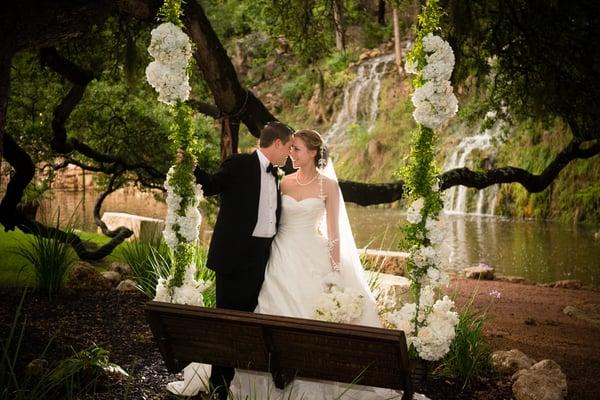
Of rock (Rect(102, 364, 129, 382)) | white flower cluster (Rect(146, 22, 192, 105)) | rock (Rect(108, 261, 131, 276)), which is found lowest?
rock (Rect(102, 364, 129, 382))

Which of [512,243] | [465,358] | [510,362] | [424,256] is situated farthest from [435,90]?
[512,243]

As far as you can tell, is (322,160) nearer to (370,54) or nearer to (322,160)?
(322,160)

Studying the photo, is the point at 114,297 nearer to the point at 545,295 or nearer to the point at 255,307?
the point at 255,307

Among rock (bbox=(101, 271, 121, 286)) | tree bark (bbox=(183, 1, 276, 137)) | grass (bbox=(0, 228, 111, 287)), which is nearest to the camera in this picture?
tree bark (bbox=(183, 1, 276, 137))

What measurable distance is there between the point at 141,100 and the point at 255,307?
21.8 ft

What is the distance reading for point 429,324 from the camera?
454cm

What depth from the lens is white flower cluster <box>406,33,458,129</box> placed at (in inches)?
175

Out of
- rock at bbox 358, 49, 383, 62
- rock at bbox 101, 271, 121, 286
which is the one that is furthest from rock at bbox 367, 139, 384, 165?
rock at bbox 101, 271, 121, 286

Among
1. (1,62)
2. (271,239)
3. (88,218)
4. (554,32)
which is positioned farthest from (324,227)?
(88,218)

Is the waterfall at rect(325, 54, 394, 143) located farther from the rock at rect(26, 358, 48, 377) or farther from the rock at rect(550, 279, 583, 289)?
the rock at rect(26, 358, 48, 377)

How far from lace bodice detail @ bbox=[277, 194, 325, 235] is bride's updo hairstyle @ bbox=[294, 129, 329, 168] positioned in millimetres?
289

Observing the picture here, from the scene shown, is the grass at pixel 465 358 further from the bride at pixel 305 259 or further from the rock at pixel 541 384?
the bride at pixel 305 259

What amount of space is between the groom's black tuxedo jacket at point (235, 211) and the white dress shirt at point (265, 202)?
1.4 inches

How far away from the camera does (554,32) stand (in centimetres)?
792
